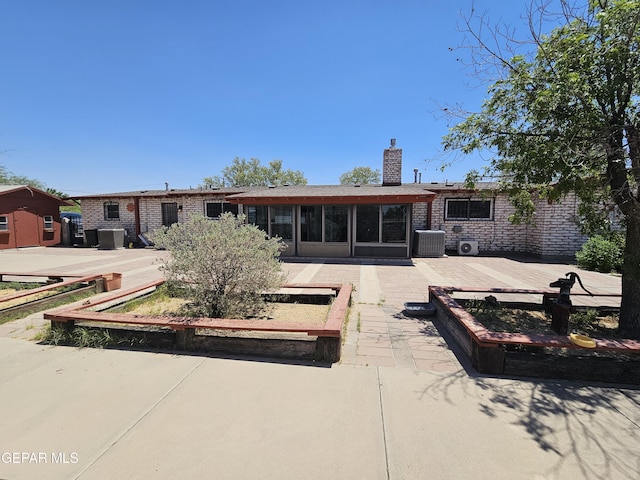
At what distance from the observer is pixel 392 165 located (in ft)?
43.0

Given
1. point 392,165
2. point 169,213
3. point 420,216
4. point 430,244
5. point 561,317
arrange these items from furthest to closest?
point 169,213
point 392,165
point 420,216
point 430,244
point 561,317

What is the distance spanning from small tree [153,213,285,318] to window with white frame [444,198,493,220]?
1038 centimetres

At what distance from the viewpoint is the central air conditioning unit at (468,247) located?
1173 centimetres

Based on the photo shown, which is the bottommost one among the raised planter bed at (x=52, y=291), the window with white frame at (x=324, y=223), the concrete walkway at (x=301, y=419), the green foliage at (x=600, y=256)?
the concrete walkway at (x=301, y=419)

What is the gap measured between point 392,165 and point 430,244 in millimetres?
4124

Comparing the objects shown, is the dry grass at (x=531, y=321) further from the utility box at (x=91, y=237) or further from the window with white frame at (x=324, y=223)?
the utility box at (x=91, y=237)

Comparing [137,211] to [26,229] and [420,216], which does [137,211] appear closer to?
[26,229]

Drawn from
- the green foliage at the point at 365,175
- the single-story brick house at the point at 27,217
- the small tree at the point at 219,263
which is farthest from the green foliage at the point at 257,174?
the small tree at the point at 219,263

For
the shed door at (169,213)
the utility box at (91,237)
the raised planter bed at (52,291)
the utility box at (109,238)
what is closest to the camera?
the raised planter bed at (52,291)

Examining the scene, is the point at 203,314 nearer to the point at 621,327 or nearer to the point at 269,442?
the point at 269,442

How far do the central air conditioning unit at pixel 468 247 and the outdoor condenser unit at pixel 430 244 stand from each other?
1.12 metres

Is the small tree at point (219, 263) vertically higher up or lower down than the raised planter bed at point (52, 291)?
higher up

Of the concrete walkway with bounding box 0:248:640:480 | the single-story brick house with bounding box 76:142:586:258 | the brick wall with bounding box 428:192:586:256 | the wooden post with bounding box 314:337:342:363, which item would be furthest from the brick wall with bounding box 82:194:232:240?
the wooden post with bounding box 314:337:342:363

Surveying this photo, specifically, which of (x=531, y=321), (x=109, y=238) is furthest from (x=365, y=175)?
(x=531, y=321)
